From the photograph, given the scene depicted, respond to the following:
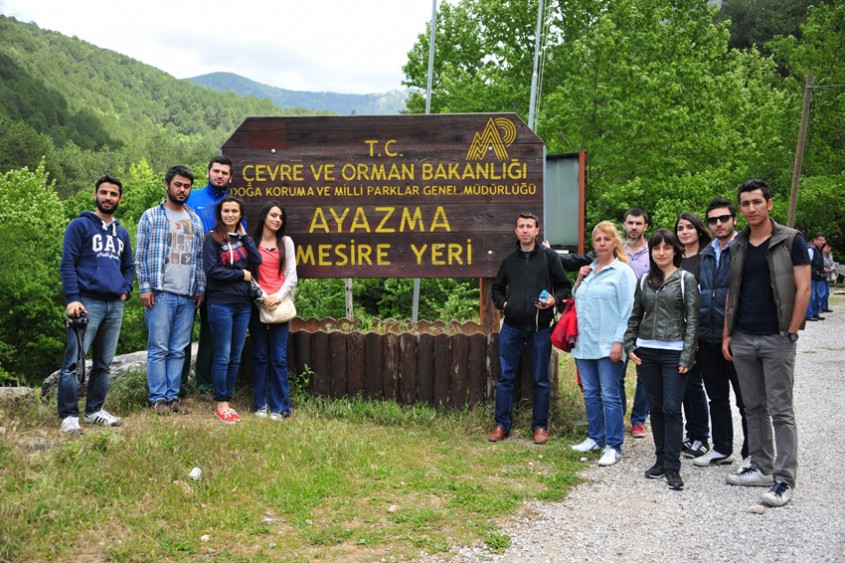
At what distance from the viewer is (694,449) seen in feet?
19.6

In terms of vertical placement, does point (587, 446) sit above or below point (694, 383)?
below

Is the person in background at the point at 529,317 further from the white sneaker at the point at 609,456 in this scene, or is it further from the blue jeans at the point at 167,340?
the blue jeans at the point at 167,340

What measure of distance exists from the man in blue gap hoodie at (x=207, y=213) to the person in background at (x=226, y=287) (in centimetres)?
42

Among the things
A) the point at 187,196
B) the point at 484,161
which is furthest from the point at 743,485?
the point at 187,196

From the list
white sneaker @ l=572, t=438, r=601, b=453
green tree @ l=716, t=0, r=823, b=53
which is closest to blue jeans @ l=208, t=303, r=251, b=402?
white sneaker @ l=572, t=438, r=601, b=453

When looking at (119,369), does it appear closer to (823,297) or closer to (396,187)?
(396,187)

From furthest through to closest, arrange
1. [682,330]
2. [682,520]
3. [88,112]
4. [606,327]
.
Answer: [88,112], [606,327], [682,330], [682,520]

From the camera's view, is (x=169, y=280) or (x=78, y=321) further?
(x=169, y=280)

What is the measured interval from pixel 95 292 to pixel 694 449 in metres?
4.87

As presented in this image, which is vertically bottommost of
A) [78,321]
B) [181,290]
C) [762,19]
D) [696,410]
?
[696,410]

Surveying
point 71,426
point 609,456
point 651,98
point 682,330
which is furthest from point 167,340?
point 651,98

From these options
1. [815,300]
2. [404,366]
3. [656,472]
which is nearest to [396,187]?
[404,366]

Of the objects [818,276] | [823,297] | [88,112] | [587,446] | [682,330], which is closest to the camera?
[682,330]

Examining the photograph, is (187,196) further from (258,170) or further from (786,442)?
(786,442)
